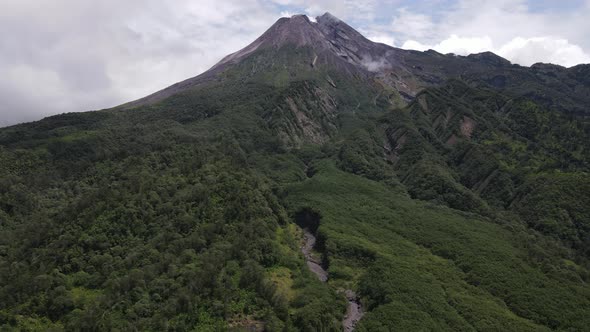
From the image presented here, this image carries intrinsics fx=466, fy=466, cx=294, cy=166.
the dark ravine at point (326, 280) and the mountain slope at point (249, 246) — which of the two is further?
the dark ravine at point (326, 280)

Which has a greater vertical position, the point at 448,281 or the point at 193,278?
the point at 193,278

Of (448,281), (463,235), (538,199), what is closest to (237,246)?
(448,281)

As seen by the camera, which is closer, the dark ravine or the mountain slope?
the mountain slope

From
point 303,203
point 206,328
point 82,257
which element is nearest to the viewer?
point 206,328

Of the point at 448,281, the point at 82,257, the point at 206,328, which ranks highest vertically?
the point at 82,257

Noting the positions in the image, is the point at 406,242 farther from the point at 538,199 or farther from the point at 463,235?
the point at 538,199

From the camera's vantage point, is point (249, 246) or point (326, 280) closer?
point (249, 246)

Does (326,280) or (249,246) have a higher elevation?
Result: (249,246)

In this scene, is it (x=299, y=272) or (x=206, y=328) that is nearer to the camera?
(x=206, y=328)
